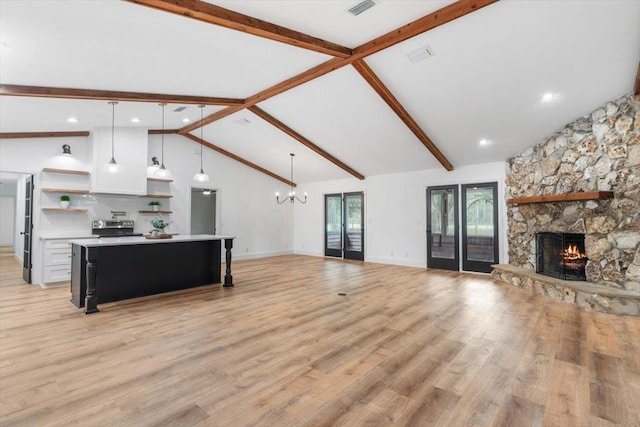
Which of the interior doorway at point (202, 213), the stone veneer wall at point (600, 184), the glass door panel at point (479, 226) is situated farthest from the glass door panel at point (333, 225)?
the stone veneer wall at point (600, 184)

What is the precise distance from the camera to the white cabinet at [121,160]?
6270 mm

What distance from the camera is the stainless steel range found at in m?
6.60

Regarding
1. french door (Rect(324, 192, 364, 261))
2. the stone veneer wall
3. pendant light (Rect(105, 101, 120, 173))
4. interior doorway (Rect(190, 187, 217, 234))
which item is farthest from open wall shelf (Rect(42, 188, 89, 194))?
the stone veneer wall

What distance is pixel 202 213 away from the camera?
36.0 feet

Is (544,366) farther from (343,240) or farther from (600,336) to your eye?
(343,240)

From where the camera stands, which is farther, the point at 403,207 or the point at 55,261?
the point at 403,207

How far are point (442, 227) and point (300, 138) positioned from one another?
4061mm

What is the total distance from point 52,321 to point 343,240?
714 centimetres

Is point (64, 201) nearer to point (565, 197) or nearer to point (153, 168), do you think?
point (153, 168)

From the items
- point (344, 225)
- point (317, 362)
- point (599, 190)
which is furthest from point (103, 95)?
point (599, 190)

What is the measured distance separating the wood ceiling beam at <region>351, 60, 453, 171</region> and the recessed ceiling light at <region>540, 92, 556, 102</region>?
190 cm

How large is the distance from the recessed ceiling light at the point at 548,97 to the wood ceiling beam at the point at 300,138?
4510 mm

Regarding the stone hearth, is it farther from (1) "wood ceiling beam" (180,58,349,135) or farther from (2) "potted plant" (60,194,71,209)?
(2) "potted plant" (60,194,71,209)

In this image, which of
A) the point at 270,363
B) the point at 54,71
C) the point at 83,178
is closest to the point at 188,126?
the point at 83,178
